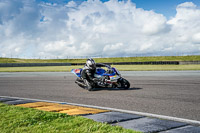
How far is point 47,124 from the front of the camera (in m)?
4.04

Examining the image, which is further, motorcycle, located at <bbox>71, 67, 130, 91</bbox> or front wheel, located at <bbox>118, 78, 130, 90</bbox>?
front wheel, located at <bbox>118, 78, 130, 90</bbox>

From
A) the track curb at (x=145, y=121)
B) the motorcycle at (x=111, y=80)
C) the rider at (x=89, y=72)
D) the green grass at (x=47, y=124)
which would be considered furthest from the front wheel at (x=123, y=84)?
the green grass at (x=47, y=124)

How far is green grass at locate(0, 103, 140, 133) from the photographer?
3.68 m

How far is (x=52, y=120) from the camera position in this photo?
4340 millimetres

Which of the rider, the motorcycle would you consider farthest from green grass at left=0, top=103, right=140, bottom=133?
the rider

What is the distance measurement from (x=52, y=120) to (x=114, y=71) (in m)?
5.75

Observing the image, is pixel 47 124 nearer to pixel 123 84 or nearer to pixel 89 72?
pixel 123 84

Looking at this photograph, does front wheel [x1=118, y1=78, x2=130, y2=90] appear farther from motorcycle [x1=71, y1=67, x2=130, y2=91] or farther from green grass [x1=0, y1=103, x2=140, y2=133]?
green grass [x1=0, y1=103, x2=140, y2=133]

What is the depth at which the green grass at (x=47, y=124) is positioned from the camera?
3678mm

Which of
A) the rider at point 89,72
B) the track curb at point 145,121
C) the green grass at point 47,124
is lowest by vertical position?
the track curb at point 145,121

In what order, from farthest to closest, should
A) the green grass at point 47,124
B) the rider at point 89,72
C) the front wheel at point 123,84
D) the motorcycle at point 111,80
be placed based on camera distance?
the rider at point 89,72 → the front wheel at point 123,84 → the motorcycle at point 111,80 → the green grass at point 47,124

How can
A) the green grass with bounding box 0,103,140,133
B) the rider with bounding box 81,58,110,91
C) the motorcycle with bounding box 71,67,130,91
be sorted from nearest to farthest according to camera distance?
the green grass with bounding box 0,103,140,133 → the motorcycle with bounding box 71,67,130,91 → the rider with bounding box 81,58,110,91

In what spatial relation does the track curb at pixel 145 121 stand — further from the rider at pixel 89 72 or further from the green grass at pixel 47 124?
the rider at pixel 89 72

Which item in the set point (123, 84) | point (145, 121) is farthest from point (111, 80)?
point (145, 121)
